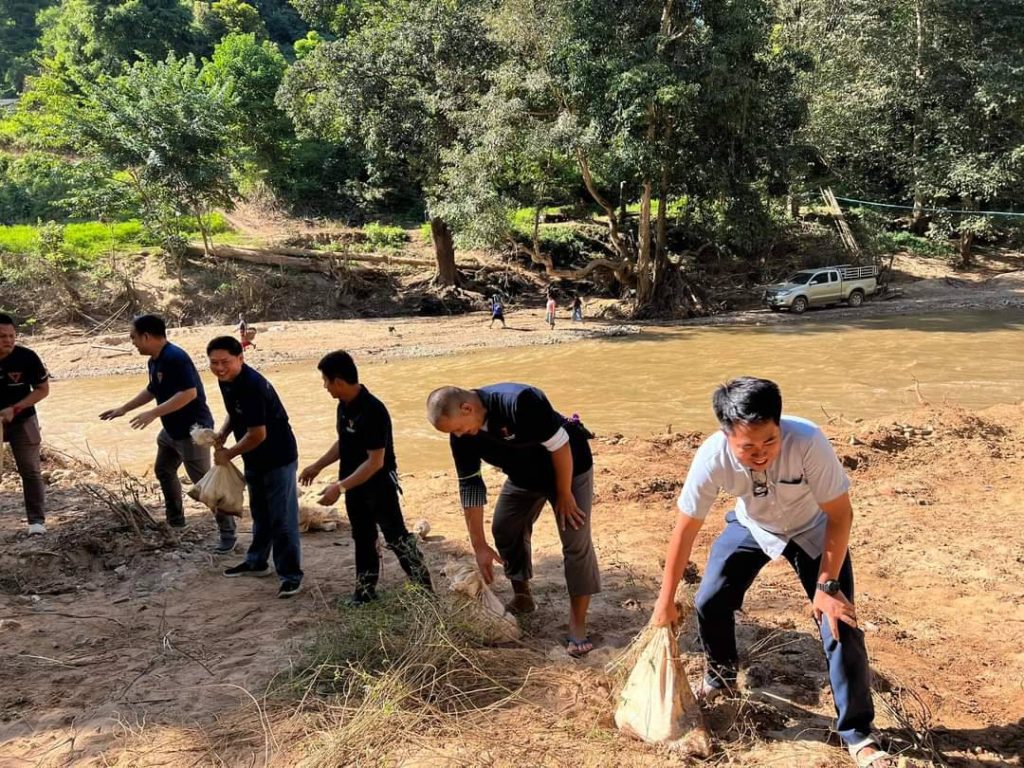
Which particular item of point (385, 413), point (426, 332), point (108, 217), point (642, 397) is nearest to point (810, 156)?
point (426, 332)

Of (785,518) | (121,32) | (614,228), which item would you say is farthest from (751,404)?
(121,32)

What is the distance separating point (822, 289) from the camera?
23.4m

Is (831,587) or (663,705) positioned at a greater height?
(831,587)

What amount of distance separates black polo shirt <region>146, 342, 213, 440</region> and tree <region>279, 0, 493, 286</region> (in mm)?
16391

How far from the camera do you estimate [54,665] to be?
3684mm

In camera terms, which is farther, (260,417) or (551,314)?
(551,314)

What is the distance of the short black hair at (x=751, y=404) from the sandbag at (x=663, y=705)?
958 millimetres

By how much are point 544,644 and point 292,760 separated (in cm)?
138

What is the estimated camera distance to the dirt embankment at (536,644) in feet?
9.34

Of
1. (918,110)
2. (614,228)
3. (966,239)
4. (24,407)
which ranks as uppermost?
(918,110)

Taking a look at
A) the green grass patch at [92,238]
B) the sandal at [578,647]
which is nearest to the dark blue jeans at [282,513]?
the sandal at [578,647]

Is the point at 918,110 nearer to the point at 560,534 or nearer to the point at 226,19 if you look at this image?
the point at 560,534

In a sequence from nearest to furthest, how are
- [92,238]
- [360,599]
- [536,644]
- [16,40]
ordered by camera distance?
1. [536,644]
2. [360,599]
3. [92,238]
4. [16,40]

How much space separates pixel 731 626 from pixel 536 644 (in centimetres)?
107
